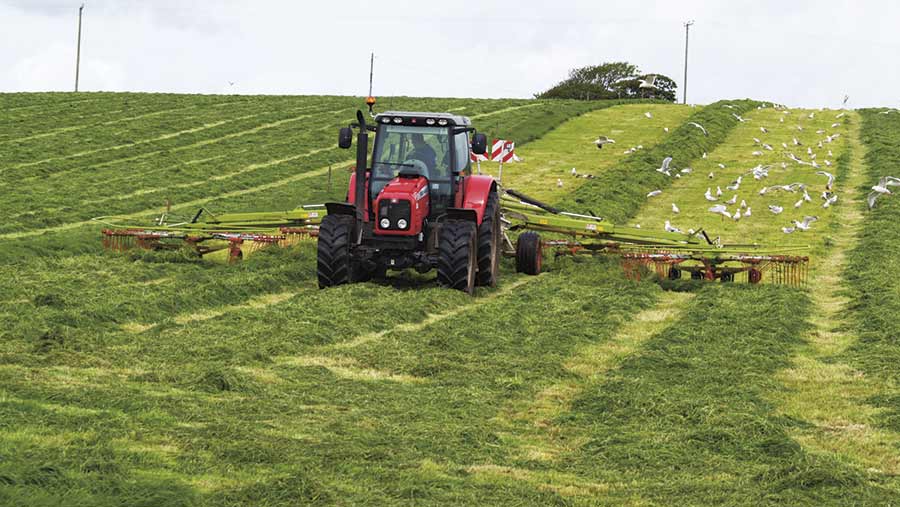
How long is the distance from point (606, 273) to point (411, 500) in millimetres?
12592

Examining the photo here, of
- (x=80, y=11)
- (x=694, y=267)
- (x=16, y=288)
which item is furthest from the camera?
(x=80, y=11)

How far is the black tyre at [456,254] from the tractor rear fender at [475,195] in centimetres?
56

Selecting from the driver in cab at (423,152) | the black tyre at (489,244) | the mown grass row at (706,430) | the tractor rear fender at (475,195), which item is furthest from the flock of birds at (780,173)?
the mown grass row at (706,430)

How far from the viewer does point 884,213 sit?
28.8 meters

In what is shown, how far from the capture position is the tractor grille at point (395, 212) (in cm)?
1734

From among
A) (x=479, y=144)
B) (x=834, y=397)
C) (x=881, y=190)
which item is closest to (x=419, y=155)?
(x=479, y=144)

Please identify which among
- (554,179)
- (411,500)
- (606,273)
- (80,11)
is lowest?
(411,500)

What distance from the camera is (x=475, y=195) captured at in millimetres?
A: 18547

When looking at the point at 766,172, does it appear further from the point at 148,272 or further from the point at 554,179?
the point at 148,272

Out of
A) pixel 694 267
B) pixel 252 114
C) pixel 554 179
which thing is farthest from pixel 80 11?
pixel 694 267

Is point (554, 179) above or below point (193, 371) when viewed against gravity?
above

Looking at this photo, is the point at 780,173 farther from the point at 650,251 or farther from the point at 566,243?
the point at 650,251

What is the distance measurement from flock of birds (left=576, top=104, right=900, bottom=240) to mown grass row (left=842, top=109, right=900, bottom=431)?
1038mm

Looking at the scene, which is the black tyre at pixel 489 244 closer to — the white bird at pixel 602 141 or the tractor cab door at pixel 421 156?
the tractor cab door at pixel 421 156
